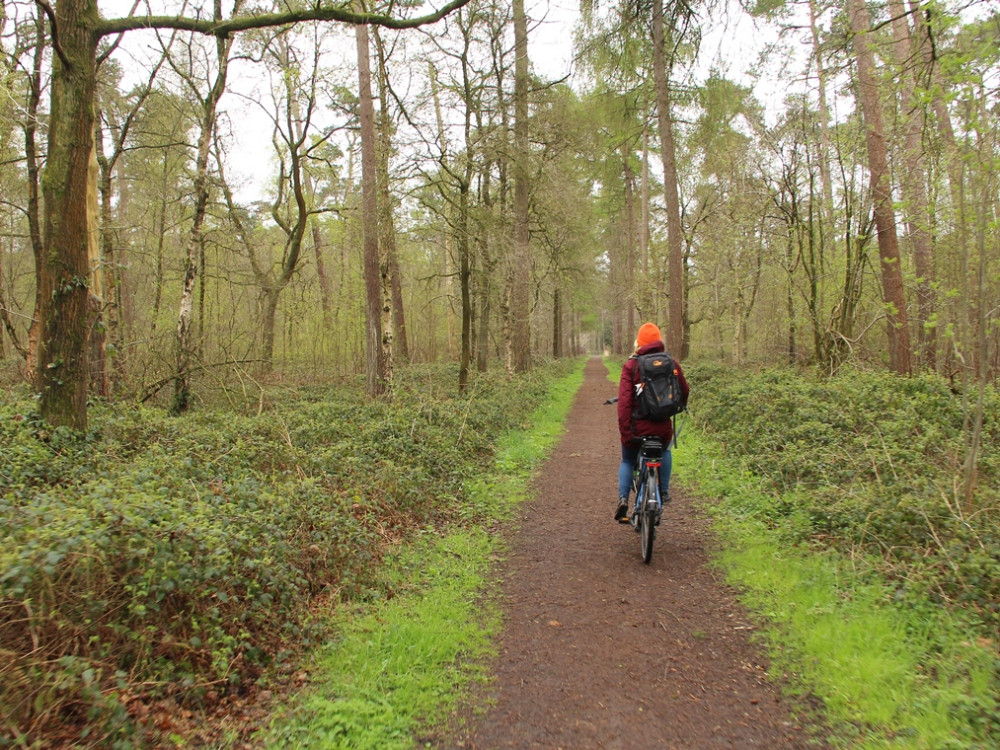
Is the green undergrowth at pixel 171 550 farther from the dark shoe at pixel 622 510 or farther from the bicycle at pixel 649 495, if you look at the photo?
the bicycle at pixel 649 495

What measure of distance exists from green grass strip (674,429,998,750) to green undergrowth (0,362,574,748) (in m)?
3.09

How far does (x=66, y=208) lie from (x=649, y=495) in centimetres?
664

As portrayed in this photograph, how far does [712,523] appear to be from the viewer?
5871 mm

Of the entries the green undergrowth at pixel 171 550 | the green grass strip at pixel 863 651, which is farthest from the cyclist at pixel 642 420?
the green undergrowth at pixel 171 550

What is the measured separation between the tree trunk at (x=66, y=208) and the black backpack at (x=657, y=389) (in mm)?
5947

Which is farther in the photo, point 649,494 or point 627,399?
point 627,399

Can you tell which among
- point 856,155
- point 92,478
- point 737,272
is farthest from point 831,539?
point 737,272

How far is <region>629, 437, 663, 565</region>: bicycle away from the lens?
4.90 m

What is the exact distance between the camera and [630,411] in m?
5.13

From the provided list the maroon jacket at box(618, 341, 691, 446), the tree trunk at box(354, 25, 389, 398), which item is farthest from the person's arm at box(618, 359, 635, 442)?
the tree trunk at box(354, 25, 389, 398)

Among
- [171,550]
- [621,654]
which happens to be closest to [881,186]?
[621,654]

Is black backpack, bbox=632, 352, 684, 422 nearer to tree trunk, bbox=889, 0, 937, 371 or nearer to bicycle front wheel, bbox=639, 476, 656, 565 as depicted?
bicycle front wheel, bbox=639, 476, 656, 565

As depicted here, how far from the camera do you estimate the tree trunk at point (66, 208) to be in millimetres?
5680

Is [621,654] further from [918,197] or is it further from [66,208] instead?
Answer: [918,197]
